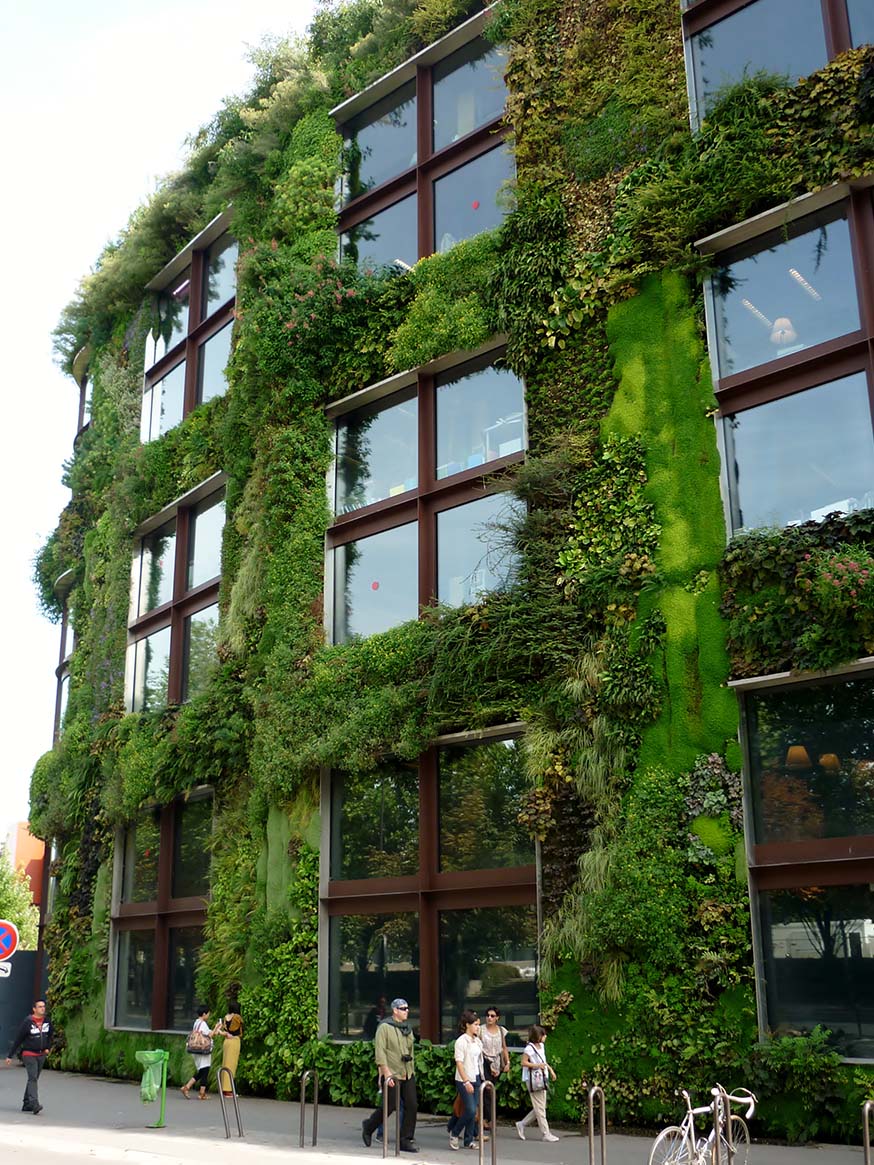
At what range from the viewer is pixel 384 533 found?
2095cm

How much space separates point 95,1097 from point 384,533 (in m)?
10.5

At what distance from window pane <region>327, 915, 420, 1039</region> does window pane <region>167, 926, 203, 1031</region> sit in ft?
15.0

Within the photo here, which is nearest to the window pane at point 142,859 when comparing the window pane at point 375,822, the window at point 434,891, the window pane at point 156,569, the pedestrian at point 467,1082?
the window pane at point 156,569

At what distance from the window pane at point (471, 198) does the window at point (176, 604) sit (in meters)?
7.36

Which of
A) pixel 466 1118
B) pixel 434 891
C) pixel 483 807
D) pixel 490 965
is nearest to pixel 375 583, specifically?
pixel 483 807

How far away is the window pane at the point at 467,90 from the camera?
21.3 meters

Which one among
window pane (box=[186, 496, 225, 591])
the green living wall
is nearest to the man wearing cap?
the green living wall

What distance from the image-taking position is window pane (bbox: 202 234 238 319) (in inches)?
1070

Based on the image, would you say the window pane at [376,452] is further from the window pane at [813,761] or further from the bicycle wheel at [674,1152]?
the bicycle wheel at [674,1152]

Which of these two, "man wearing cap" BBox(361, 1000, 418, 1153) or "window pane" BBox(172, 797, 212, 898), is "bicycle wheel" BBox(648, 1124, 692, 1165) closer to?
"man wearing cap" BBox(361, 1000, 418, 1153)

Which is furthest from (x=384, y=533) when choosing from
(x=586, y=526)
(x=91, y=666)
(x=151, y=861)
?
(x=91, y=666)

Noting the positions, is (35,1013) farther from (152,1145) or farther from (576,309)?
(576,309)

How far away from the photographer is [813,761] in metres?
14.7

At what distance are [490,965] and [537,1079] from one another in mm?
2540
